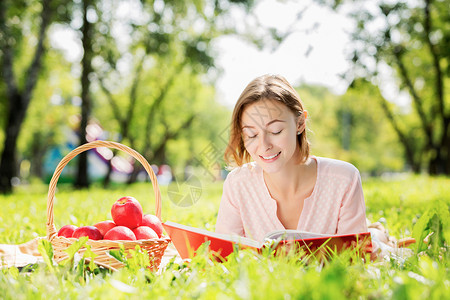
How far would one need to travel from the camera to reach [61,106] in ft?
98.3

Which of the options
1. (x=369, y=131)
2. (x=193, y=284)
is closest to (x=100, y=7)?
(x=193, y=284)

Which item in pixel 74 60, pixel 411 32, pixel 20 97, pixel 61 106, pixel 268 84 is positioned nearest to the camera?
pixel 268 84

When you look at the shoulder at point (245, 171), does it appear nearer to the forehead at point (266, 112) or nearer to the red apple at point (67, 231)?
the forehead at point (266, 112)

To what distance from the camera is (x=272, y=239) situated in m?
2.37

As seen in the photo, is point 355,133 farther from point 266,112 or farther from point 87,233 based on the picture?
point 87,233

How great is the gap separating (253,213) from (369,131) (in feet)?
143

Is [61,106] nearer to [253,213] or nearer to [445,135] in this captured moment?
[445,135]

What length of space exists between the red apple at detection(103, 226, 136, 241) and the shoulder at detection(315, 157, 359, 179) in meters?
1.45

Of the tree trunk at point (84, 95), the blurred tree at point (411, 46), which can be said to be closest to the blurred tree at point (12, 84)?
the tree trunk at point (84, 95)

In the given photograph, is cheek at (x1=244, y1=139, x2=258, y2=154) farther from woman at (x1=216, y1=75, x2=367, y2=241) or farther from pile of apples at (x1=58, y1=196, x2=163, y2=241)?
pile of apples at (x1=58, y1=196, x2=163, y2=241)

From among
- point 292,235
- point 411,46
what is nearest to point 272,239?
point 292,235

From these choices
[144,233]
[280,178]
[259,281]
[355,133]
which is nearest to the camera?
[259,281]

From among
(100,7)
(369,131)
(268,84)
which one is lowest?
(369,131)

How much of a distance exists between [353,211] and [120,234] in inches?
61.1
